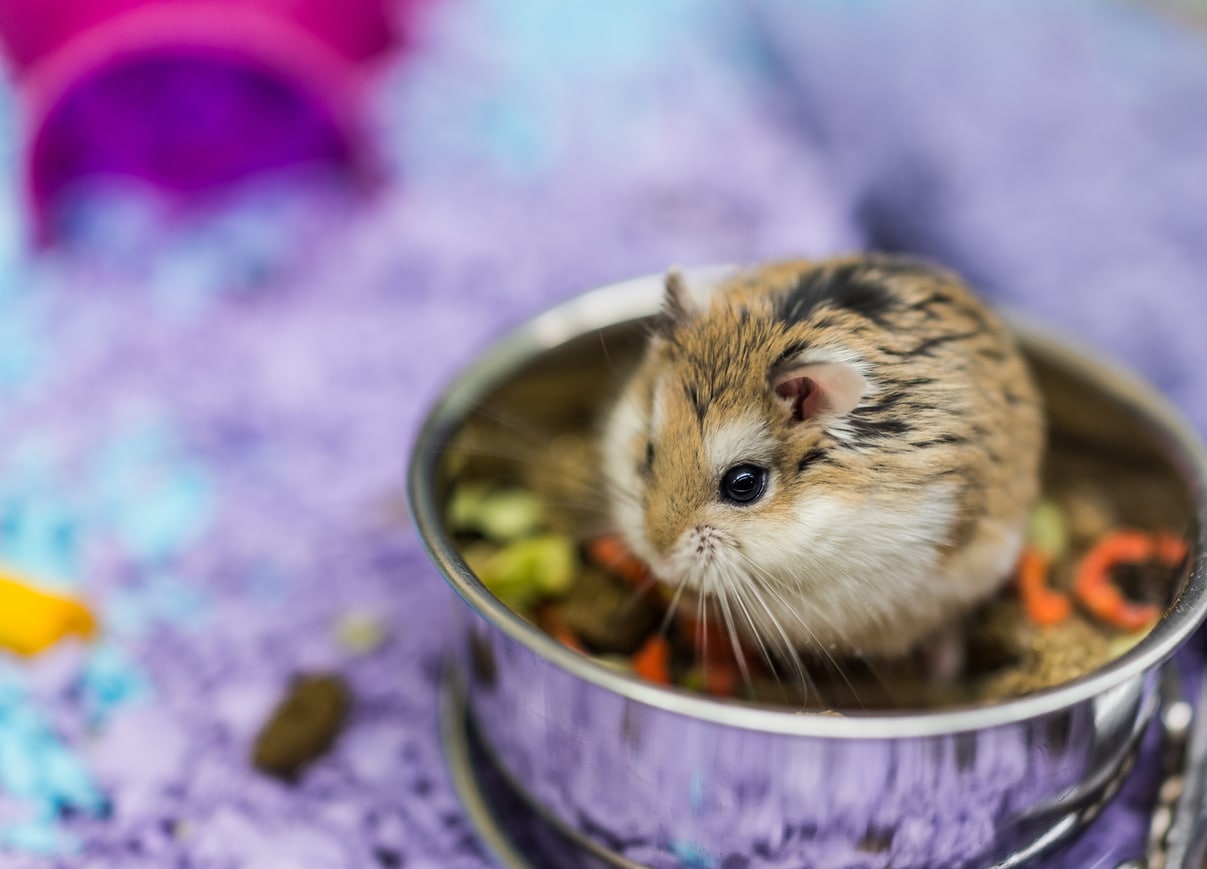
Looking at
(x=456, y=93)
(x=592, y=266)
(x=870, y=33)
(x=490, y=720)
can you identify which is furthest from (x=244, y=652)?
(x=870, y=33)

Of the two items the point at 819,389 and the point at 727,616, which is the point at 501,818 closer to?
the point at 727,616

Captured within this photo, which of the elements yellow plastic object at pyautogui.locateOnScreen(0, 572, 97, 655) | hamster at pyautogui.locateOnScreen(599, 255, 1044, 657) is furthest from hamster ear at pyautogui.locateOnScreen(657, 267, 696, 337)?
yellow plastic object at pyautogui.locateOnScreen(0, 572, 97, 655)

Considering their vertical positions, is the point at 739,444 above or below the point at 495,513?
above

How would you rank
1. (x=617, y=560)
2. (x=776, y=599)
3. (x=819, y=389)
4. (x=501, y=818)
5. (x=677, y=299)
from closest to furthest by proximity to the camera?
(x=819, y=389), (x=776, y=599), (x=677, y=299), (x=501, y=818), (x=617, y=560)

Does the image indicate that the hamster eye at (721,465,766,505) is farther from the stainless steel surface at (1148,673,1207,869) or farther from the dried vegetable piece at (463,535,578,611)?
the stainless steel surface at (1148,673,1207,869)

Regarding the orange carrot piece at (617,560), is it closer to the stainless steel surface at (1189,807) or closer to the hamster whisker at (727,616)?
the hamster whisker at (727,616)

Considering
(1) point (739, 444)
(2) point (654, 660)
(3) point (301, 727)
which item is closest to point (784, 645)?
(2) point (654, 660)

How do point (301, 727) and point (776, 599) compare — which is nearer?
point (776, 599)
